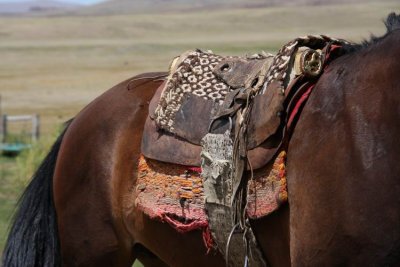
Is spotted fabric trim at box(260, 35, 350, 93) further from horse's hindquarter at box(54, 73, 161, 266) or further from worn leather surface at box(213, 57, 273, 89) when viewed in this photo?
horse's hindquarter at box(54, 73, 161, 266)

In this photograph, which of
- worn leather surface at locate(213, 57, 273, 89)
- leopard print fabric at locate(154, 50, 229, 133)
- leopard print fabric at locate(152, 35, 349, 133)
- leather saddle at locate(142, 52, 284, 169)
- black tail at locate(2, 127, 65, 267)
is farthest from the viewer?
black tail at locate(2, 127, 65, 267)

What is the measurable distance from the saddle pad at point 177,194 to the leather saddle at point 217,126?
1.9 inches

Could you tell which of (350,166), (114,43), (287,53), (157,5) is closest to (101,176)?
(287,53)

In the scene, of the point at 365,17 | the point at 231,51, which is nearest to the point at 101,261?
the point at 231,51

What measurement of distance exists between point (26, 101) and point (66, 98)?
1183 millimetres

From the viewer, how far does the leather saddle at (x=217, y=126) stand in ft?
10.8

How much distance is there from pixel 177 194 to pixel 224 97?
0.45 metres

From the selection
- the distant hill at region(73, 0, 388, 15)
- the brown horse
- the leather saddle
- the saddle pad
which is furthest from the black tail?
the distant hill at region(73, 0, 388, 15)

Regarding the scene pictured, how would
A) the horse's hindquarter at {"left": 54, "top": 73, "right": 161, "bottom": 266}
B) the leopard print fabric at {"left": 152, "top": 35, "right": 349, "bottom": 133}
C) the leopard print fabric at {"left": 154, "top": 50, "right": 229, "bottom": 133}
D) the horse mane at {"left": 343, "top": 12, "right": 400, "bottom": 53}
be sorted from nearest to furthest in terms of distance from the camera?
1. the horse mane at {"left": 343, "top": 12, "right": 400, "bottom": 53}
2. the leopard print fabric at {"left": 152, "top": 35, "right": 349, "bottom": 133}
3. the leopard print fabric at {"left": 154, "top": 50, "right": 229, "bottom": 133}
4. the horse's hindquarter at {"left": 54, "top": 73, "right": 161, "bottom": 266}

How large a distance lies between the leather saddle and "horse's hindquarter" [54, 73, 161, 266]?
5.7 inches

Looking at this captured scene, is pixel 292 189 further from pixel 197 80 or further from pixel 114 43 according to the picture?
pixel 114 43

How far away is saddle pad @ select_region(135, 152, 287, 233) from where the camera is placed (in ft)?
10.9

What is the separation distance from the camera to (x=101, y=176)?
4000 millimetres

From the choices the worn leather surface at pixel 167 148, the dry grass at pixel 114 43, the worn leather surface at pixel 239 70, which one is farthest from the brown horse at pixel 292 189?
the dry grass at pixel 114 43
